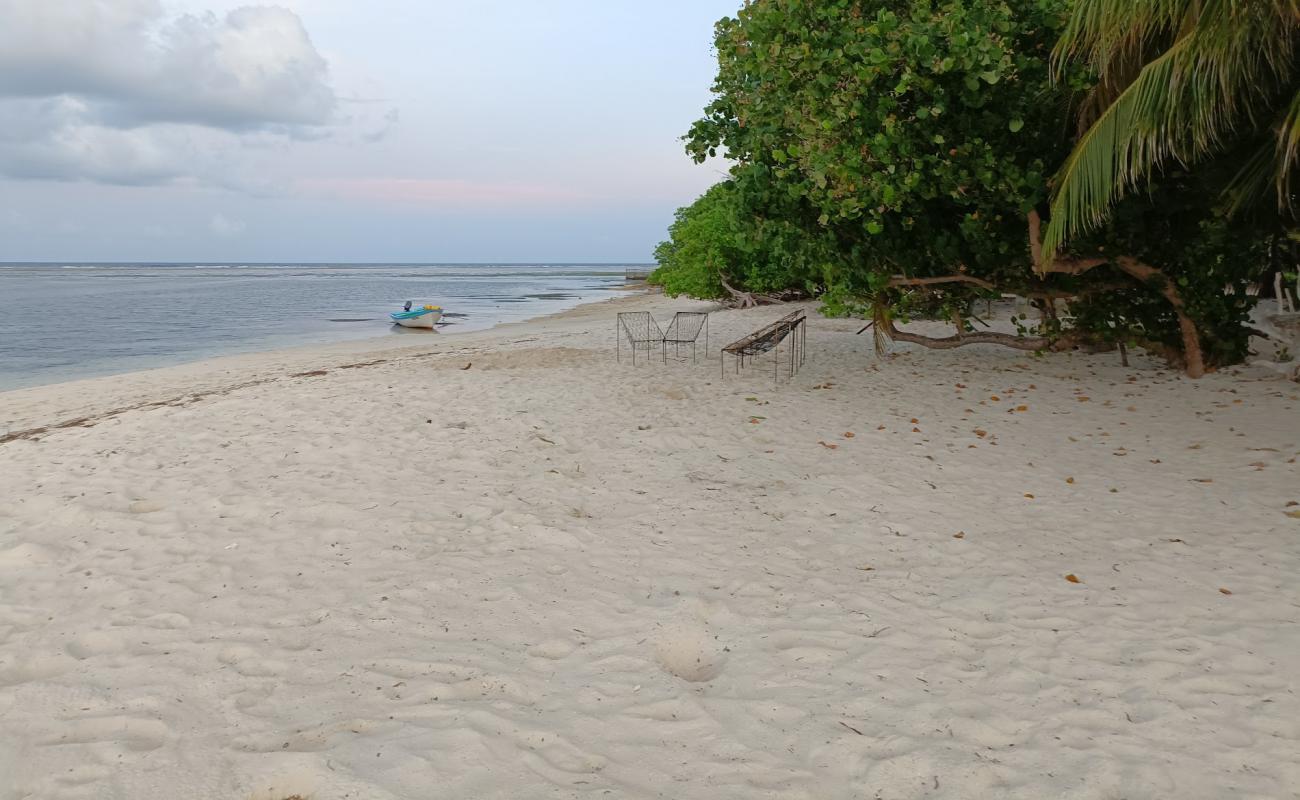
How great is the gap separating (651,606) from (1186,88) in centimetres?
586

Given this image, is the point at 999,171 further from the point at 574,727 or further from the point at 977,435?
the point at 574,727

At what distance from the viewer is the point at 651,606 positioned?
4180 mm

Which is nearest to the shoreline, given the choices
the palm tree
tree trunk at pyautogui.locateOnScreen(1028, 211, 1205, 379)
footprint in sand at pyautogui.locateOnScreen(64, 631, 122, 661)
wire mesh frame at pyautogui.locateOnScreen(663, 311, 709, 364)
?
wire mesh frame at pyautogui.locateOnScreen(663, 311, 709, 364)

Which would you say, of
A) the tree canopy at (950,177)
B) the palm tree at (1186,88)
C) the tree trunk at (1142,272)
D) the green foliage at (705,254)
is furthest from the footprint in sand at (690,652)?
the green foliage at (705,254)

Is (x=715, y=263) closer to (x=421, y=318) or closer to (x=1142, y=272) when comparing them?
(x=421, y=318)

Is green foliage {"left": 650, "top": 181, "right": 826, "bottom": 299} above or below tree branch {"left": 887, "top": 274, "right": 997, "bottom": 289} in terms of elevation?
above

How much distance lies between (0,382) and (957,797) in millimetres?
20362

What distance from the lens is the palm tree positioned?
5449mm

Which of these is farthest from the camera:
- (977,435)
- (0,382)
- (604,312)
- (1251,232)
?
(604,312)

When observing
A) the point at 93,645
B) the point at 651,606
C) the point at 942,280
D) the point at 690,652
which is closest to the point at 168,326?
the point at 942,280

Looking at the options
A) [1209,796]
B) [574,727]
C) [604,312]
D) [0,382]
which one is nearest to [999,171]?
[1209,796]

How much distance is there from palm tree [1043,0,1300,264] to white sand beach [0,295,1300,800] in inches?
97.5

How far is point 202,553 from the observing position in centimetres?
473

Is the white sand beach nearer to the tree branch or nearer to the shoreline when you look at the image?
the tree branch
